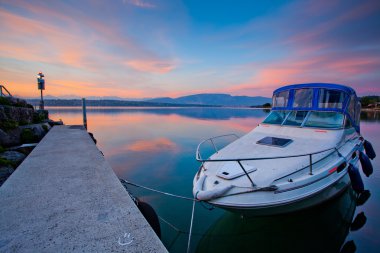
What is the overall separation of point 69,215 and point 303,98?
26.6 feet

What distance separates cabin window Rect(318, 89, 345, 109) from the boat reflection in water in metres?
3.71

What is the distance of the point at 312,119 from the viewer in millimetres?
6789

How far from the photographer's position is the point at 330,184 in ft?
14.9

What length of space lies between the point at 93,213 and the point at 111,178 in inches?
65.8

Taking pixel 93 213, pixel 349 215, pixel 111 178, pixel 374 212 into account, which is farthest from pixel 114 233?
pixel 374 212

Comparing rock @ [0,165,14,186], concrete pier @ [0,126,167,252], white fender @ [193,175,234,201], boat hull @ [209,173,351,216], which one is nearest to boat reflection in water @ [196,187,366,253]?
boat hull @ [209,173,351,216]

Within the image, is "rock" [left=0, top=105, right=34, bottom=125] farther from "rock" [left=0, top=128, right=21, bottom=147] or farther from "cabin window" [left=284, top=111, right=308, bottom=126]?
"cabin window" [left=284, top=111, right=308, bottom=126]

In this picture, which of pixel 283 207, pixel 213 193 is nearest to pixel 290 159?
pixel 283 207

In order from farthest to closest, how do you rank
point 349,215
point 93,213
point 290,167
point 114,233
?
point 349,215 → point 290,167 → point 93,213 → point 114,233

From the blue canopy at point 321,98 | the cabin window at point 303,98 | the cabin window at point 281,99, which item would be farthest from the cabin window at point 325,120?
the cabin window at point 281,99

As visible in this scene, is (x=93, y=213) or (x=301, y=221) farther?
(x=301, y=221)

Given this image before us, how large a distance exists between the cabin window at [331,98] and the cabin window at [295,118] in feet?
2.13

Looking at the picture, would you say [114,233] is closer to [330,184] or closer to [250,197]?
[250,197]

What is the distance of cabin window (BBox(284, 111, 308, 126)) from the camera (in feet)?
22.7
